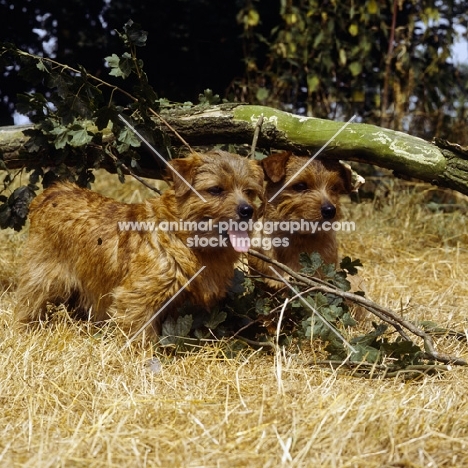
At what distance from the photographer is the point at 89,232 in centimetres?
421

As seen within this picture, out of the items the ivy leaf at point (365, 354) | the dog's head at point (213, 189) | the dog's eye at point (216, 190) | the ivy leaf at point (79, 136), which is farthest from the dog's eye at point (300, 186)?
the ivy leaf at point (79, 136)

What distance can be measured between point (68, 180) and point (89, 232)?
830mm

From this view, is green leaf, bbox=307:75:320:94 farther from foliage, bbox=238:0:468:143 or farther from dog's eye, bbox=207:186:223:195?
dog's eye, bbox=207:186:223:195

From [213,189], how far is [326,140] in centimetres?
102

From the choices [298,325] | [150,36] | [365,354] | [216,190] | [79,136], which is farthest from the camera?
[150,36]

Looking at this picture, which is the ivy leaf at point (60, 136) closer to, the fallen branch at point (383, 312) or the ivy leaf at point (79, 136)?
the ivy leaf at point (79, 136)

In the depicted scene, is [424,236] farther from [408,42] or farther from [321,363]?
[321,363]

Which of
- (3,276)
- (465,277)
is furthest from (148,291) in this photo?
(465,277)

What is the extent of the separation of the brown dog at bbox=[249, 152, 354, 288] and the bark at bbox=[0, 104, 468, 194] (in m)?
0.16

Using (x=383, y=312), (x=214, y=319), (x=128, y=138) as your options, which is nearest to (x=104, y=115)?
(x=128, y=138)

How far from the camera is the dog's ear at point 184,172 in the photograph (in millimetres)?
3840

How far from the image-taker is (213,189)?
3840 millimetres

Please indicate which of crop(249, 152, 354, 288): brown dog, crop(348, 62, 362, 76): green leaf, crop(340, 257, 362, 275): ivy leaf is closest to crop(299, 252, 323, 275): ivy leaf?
crop(340, 257, 362, 275): ivy leaf

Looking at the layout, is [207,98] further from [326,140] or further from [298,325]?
[298,325]
